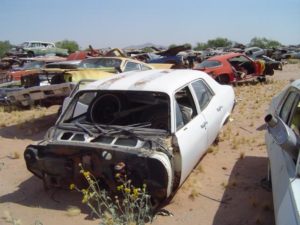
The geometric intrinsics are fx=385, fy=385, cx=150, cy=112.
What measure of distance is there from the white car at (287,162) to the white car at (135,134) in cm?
112

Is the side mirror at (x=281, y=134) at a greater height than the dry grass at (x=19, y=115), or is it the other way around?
the side mirror at (x=281, y=134)

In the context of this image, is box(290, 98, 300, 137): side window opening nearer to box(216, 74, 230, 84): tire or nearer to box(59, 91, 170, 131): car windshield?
box(59, 91, 170, 131): car windshield

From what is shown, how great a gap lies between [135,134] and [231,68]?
1102cm

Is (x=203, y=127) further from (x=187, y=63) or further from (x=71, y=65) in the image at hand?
(x=187, y=63)

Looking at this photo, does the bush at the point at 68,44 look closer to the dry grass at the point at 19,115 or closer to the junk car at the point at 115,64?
the junk car at the point at 115,64

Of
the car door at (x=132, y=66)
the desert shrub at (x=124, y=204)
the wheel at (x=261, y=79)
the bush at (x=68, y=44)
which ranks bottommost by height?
the bush at (x=68, y=44)

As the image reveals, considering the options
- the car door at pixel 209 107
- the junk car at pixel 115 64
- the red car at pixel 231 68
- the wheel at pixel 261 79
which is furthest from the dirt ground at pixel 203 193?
the wheel at pixel 261 79

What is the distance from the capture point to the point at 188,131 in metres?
4.87

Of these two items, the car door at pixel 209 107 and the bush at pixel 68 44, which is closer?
the car door at pixel 209 107

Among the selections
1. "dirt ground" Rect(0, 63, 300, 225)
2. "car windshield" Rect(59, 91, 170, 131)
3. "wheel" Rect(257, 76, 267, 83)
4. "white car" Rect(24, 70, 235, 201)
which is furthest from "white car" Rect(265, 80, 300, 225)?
"wheel" Rect(257, 76, 267, 83)

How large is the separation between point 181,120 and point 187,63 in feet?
44.8

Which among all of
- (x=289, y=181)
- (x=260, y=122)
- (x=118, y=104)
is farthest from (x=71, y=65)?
(x=289, y=181)

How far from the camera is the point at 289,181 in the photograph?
10.2 feet

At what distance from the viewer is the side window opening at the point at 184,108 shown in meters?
4.93
